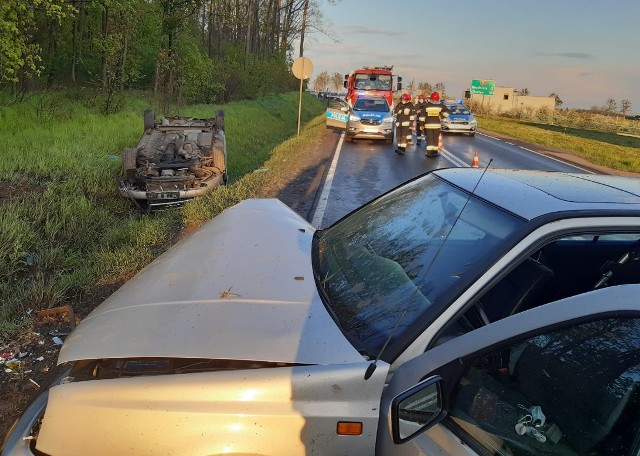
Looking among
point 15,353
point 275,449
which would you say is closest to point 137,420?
point 275,449

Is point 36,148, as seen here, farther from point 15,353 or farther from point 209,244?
point 209,244

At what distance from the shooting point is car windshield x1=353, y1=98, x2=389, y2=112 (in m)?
20.3

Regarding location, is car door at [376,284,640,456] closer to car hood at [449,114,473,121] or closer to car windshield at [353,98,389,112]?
car windshield at [353,98,389,112]

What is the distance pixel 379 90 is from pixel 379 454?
29.6 m

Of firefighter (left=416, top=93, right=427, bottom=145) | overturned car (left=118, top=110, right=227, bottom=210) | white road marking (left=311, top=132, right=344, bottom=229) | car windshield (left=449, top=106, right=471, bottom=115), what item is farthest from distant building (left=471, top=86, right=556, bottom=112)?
overturned car (left=118, top=110, right=227, bottom=210)

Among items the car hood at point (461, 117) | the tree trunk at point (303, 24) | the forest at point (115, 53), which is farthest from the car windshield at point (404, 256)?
the tree trunk at point (303, 24)

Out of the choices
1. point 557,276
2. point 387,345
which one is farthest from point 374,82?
point 387,345

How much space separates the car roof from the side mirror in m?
0.89

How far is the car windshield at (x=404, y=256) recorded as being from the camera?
6.92ft

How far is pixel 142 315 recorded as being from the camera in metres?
2.27

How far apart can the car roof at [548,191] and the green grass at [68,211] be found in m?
3.53

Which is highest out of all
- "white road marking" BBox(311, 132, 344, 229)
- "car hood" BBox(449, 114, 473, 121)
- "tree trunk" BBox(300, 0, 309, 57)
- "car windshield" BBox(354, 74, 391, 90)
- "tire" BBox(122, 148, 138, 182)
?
"tree trunk" BBox(300, 0, 309, 57)

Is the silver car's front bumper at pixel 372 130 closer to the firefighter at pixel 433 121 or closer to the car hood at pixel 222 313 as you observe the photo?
the firefighter at pixel 433 121

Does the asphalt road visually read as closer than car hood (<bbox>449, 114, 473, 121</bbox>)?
Yes
